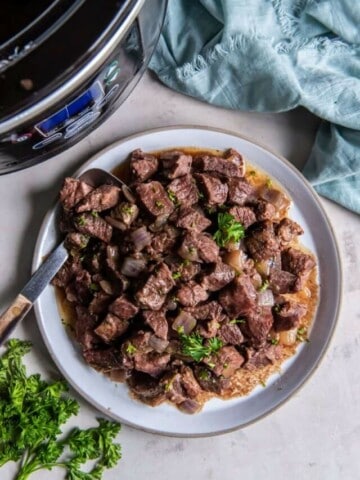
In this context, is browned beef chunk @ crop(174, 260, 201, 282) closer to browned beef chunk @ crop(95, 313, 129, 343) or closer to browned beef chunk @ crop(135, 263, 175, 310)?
browned beef chunk @ crop(135, 263, 175, 310)

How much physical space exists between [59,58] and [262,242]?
49.8 inches

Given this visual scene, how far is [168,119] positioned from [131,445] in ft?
3.83

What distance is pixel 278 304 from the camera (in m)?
2.31

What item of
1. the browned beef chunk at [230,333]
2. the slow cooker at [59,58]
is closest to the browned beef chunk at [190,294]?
the browned beef chunk at [230,333]

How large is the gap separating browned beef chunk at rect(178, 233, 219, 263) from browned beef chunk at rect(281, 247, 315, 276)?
0.91ft

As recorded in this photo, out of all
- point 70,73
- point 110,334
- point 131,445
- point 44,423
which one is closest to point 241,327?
point 110,334

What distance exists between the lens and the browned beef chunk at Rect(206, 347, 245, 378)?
2.23 meters

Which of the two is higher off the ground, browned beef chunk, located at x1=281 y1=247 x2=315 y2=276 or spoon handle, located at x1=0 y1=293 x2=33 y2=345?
spoon handle, located at x1=0 y1=293 x2=33 y2=345

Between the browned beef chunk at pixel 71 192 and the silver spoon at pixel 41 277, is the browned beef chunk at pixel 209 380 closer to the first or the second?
the silver spoon at pixel 41 277

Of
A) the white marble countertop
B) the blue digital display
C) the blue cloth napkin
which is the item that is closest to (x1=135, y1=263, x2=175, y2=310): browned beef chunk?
the white marble countertop

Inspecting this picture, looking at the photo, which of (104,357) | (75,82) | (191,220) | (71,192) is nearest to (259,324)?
(191,220)

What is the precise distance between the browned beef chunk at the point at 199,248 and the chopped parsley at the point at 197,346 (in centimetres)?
25

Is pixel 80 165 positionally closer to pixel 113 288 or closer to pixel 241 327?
pixel 113 288

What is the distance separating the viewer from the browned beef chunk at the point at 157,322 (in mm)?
2160
